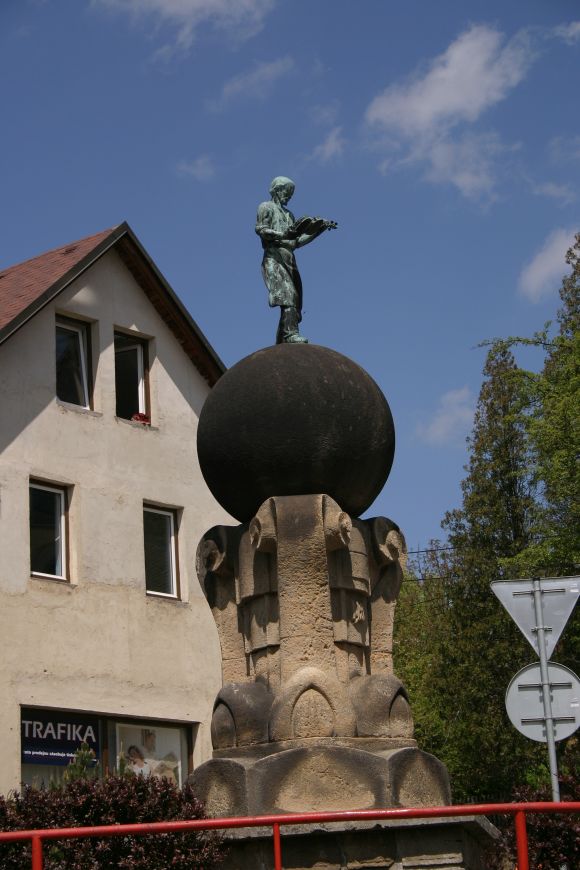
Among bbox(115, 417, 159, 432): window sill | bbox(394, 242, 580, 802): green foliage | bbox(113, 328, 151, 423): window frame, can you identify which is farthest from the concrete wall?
bbox(394, 242, 580, 802): green foliage

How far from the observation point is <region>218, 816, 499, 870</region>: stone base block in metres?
10.0

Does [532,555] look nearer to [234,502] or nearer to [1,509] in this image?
[1,509]

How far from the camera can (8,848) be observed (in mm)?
9758

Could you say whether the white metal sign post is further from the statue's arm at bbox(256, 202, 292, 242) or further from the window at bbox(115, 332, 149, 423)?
the window at bbox(115, 332, 149, 423)

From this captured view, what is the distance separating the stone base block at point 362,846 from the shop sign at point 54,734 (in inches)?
475

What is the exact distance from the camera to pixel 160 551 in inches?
989

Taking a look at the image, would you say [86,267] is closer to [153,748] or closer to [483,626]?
[153,748]

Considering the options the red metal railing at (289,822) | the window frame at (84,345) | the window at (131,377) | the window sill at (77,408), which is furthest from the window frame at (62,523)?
the red metal railing at (289,822)

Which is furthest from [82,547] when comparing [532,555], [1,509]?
[532,555]

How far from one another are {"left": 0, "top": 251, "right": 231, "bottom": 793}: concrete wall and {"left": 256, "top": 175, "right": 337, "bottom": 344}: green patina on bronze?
10156 mm

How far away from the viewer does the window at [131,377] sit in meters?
25.5

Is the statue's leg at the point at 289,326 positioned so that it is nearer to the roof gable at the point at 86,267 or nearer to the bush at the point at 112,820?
the bush at the point at 112,820

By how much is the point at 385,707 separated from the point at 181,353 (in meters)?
16.0

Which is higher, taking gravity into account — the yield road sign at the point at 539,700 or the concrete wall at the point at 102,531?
the concrete wall at the point at 102,531
